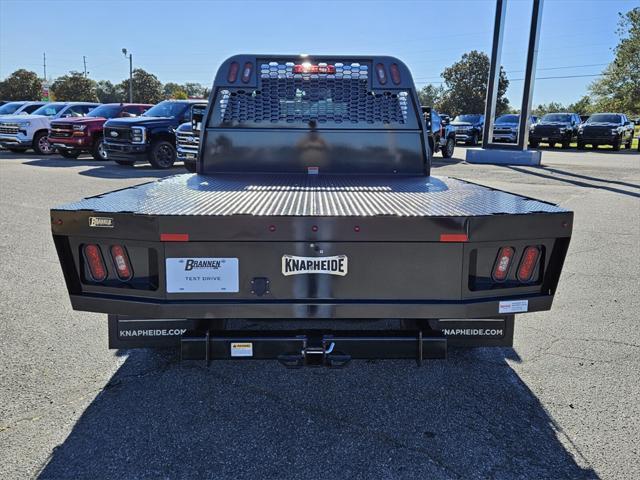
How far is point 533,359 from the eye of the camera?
3961 mm

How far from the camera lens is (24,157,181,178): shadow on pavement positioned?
14720 millimetres

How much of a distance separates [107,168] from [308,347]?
15.2 meters

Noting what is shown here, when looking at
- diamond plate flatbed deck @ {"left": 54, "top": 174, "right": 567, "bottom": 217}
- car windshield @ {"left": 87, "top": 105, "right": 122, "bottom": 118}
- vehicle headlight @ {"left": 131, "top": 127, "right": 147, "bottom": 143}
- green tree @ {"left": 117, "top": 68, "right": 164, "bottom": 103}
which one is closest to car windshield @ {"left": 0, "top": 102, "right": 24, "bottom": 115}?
car windshield @ {"left": 87, "top": 105, "right": 122, "bottom": 118}

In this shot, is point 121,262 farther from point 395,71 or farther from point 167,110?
point 167,110

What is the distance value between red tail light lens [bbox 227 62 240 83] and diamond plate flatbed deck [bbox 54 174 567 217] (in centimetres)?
81

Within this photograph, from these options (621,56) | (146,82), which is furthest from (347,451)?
(146,82)

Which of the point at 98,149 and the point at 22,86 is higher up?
the point at 22,86

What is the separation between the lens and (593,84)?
67.7 meters

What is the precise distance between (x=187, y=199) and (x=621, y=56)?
58715 mm

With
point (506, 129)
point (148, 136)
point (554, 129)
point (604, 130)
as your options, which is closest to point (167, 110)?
point (148, 136)

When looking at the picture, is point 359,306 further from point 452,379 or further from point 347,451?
point 452,379

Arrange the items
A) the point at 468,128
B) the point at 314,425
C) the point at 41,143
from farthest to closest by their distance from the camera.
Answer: the point at 468,128
the point at 41,143
the point at 314,425

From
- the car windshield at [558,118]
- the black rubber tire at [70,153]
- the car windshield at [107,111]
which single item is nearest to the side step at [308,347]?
the car windshield at [107,111]

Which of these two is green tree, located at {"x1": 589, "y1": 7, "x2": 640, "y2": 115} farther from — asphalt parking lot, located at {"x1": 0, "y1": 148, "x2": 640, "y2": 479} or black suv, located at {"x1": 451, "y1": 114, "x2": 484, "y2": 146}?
asphalt parking lot, located at {"x1": 0, "y1": 148, "x2": 640, "y2": 479}
